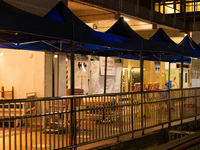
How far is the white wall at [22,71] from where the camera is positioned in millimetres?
14133

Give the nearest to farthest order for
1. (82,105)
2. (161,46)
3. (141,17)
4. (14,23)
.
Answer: (14,23) → (82,105) → (161,46) → (141,17)

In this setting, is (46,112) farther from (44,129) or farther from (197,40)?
(197,40)

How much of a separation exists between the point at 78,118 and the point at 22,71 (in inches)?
262

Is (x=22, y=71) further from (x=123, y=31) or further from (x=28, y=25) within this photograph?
(x=28, y=25)

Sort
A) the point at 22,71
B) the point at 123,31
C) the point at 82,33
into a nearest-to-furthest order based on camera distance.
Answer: the point at 82,33, the point at 123,31, the point at 22,71

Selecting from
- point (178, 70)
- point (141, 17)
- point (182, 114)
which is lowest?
point (182, 114)

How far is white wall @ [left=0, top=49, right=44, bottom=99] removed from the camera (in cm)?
1413

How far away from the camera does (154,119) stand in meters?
11.6

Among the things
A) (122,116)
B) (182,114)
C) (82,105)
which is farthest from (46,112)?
(182,114)

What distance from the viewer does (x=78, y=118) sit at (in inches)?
333

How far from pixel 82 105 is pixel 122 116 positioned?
1798 mm

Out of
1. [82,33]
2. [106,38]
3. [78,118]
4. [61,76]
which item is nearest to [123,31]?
[106,38]

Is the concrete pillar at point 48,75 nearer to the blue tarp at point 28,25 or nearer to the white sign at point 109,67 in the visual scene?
the white sign at point 109,67

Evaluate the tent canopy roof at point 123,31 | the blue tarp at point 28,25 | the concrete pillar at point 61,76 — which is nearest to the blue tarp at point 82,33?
the blue tarp at point 28,25
